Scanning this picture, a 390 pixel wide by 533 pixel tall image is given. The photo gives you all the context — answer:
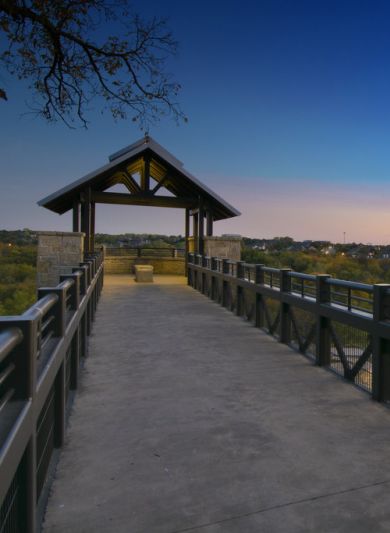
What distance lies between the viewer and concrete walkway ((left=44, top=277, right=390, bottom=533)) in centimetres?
235

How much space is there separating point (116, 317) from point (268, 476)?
6.98 m

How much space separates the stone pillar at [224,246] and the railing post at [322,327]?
11190 mm

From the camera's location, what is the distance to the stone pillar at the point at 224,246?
663 inches

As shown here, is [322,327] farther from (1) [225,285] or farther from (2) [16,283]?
(2) [16,283]

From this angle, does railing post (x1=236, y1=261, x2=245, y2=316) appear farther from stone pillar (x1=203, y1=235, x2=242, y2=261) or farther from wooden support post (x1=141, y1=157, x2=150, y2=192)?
wooden support post (x1=141, y1=157, x2=150, y2=192)

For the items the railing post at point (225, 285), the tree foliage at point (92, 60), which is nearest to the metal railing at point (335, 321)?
the railing post at point (225, 285)

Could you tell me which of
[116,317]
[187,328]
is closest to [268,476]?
[187,328]

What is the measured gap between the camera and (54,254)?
548 inches

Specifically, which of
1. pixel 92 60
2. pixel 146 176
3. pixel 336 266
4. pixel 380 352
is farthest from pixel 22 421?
pixel 336 266

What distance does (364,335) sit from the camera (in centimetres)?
520

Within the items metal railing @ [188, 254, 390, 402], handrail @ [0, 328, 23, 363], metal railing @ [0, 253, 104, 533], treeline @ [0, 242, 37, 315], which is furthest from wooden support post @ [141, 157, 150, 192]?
treeline @ [0, 242, 37, 315]

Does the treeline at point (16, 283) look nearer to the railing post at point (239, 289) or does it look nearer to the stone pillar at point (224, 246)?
the stone pillar at point (224, 246)

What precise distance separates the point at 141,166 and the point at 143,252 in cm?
647

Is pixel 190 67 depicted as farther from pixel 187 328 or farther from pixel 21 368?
pixel 21 368
